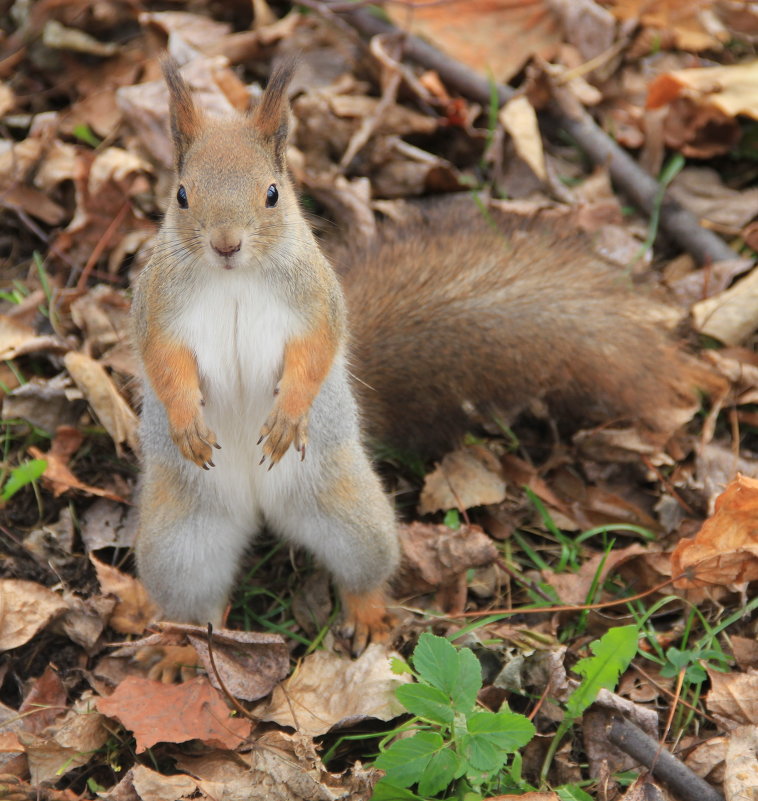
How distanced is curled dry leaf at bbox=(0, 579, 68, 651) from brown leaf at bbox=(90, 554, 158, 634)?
134mm

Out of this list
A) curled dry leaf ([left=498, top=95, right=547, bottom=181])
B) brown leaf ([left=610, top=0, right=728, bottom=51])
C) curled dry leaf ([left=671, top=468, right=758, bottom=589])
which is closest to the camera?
curled dry leaf ([left=671, top=468, right=758, bottom=589])

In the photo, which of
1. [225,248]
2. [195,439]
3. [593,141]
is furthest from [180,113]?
[593,141]

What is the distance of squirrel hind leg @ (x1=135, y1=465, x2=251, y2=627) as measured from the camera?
248 centimetres

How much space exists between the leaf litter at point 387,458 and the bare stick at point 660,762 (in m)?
0.05

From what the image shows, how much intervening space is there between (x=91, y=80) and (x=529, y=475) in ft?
8.15

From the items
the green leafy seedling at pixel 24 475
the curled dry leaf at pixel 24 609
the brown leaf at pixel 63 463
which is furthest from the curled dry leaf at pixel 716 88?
the curled dry leaf at pixel 24 609

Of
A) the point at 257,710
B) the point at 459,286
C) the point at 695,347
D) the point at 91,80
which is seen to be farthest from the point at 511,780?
the point at 91,80

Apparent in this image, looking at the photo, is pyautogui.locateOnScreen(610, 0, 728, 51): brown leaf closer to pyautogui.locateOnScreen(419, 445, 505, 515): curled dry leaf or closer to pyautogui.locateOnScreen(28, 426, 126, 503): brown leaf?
pyautogui.locateOnScreen(419, 445, 505, 515): curled dry leaf

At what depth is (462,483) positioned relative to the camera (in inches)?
118

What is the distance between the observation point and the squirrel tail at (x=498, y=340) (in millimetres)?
2797

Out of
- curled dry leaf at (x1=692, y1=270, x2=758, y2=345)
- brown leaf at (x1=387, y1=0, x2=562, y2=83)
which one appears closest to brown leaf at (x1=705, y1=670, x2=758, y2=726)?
curled dry leaf at (x1=692, y1=270, x2=758, y2=345)

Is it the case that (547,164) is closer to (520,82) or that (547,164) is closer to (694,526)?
(520,82)

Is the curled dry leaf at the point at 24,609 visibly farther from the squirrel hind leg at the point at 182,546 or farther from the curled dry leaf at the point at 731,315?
the curled dry leaf at the point at 731,315

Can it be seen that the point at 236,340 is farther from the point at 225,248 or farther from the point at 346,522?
the point at 346,522
